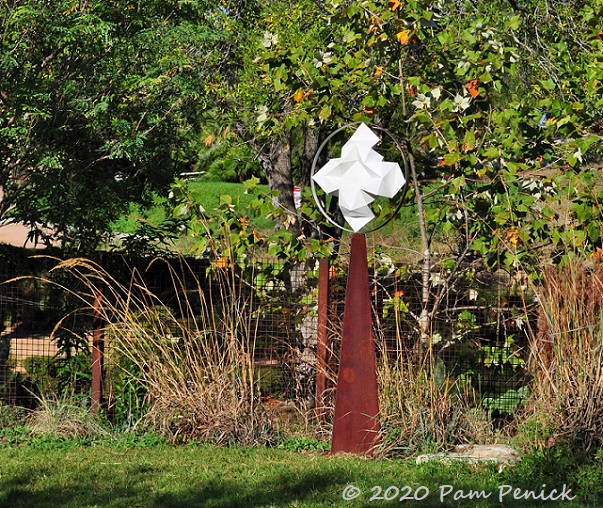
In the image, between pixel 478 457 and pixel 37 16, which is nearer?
pixel 478 457

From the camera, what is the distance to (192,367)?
725 centimetres

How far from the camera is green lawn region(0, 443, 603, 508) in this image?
18.4 ft

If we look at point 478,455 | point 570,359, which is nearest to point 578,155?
point 570,359

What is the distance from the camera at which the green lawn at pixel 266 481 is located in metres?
5.62

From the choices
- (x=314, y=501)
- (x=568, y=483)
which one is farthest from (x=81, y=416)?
(x=568, y=483)

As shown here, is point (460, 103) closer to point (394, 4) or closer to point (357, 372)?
point (394, 4)

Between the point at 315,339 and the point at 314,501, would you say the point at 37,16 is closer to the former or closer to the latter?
the point at 315,339

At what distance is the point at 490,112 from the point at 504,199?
79 centimetres

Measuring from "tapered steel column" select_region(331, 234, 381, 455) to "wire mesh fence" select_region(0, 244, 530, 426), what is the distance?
1.86ft

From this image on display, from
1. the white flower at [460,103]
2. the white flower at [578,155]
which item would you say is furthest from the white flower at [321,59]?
the white flower at [578,155]

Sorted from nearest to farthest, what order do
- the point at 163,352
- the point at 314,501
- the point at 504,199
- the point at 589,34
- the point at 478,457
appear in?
the point at 314,501, the point at 478,457, the point at 163,352, the point at 504,199, the point at 589,34

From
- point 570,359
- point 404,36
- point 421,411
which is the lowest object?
point 421,411

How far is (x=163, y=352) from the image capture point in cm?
708

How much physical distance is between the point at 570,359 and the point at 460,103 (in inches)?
91.2
